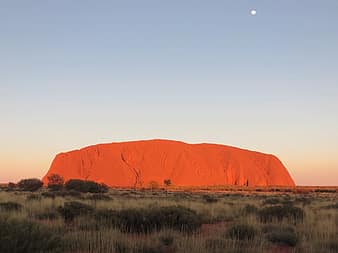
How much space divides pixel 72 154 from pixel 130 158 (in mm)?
16454

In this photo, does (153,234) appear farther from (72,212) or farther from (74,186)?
(74,186)

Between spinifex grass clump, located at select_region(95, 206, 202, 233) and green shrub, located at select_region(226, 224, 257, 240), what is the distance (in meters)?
1.21

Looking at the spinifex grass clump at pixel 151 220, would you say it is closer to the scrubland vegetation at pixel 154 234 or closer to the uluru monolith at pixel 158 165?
the scrubland vegetation at pixel 154 234

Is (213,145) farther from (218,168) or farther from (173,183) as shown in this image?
(173,183)

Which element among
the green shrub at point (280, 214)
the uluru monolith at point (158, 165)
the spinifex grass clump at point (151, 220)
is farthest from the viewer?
the uluru monolith at point (158, 165)

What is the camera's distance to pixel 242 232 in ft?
34.4

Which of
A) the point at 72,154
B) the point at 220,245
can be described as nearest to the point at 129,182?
the point at 72,154

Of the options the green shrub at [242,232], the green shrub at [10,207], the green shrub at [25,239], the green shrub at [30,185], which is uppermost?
the green shrub at [25,239]

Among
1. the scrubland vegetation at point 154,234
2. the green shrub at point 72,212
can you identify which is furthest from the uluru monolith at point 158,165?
the scrubland vegetation at point 154,234

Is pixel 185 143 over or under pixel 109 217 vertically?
over

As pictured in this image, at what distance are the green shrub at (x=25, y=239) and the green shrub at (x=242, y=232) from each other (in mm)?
4405

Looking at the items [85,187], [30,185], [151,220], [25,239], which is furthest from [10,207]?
[30,185]

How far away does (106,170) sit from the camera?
113188mm

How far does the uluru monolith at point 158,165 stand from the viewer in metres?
112
